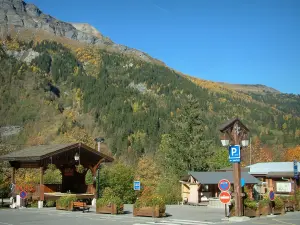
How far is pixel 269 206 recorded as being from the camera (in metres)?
24.3

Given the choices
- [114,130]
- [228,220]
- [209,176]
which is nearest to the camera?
[228,220]

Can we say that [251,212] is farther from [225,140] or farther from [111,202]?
[111,202]

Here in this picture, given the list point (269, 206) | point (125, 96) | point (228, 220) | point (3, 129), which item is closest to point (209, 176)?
point (269, 206)

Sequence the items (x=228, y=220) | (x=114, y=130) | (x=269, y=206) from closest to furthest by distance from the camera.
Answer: (x=228, y=220) < (x=269, y=206) < (x=114, y=130)

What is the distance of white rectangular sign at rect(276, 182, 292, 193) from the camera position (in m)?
41.8

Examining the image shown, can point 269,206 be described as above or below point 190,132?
below

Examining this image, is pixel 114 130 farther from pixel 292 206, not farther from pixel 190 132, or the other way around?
pixel 292 206

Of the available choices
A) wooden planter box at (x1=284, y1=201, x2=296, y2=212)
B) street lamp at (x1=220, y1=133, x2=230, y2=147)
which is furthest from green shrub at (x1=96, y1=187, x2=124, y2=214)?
wooden planter box at (x1=284, y1=201, x2=296, y2=212)

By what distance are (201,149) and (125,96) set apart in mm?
136458

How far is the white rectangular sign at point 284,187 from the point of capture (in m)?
41.8

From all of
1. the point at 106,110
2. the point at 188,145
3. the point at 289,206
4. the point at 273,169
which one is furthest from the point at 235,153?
the point at 106,110

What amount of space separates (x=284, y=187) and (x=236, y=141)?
22745 mm

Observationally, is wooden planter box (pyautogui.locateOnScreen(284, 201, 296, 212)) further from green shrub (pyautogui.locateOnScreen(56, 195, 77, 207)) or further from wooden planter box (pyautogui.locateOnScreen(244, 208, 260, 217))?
green shrub (pyautogui.locateOnScreen(56, 195, 77, 207))

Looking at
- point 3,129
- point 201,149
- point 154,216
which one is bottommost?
point 154,216
